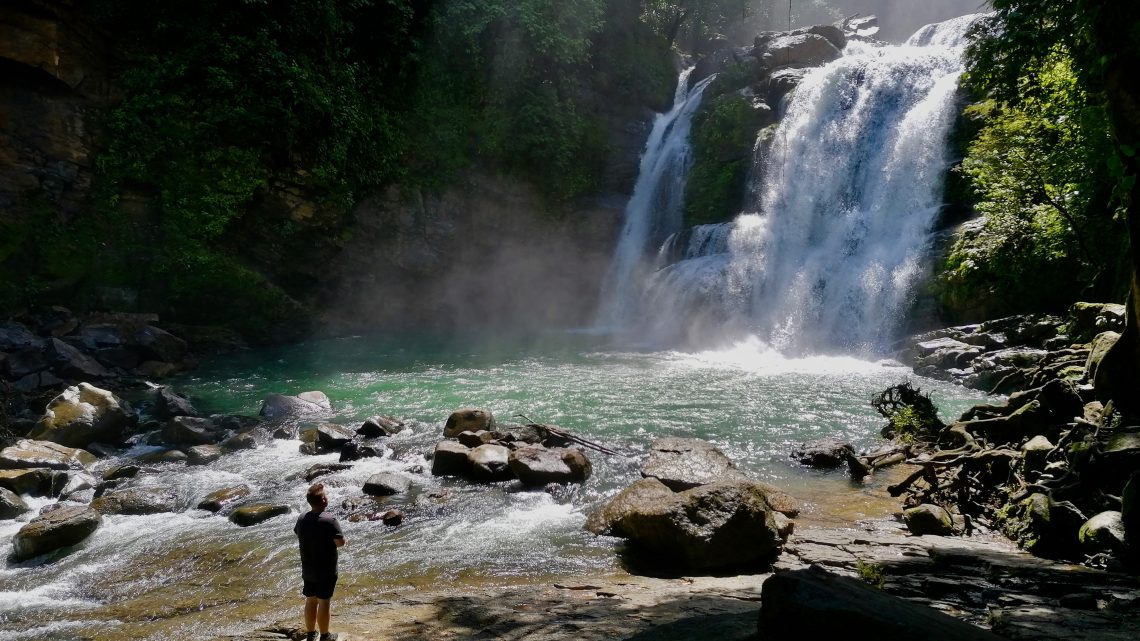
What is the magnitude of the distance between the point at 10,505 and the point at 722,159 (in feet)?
80.5

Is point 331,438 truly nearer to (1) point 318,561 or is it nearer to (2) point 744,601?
(1) point 318,561

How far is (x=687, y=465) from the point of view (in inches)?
347

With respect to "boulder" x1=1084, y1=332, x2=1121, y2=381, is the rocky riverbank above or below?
below

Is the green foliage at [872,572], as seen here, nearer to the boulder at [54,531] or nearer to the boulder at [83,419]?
the boulder at [54,531]

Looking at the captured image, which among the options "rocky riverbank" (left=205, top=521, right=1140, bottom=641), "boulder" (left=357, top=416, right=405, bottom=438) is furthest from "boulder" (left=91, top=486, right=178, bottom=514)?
"rocky riverbank" (left=205, top=521, right=1140, bottom=641)

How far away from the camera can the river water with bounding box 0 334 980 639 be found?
6.18m

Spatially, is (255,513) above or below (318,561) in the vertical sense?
below

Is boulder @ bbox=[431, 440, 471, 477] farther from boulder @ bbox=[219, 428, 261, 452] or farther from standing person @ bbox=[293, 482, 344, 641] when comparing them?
standing person @ bbox=[293, 482, 344, 641]

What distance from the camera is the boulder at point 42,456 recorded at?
30.6 feet

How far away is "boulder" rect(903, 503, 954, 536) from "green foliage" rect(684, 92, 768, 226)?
1979cm

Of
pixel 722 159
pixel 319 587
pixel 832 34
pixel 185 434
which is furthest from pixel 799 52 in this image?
pixel 319 587

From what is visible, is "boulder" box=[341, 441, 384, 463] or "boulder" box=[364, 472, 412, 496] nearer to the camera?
"boulder" box=[364, 472, 412, 496]

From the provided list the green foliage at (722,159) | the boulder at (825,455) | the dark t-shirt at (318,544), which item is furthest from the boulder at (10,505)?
the green foliage at (722,159)

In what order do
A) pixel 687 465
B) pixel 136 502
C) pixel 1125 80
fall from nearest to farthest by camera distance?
pixel 1125 80, pixel 136 502, pixel 687 465
